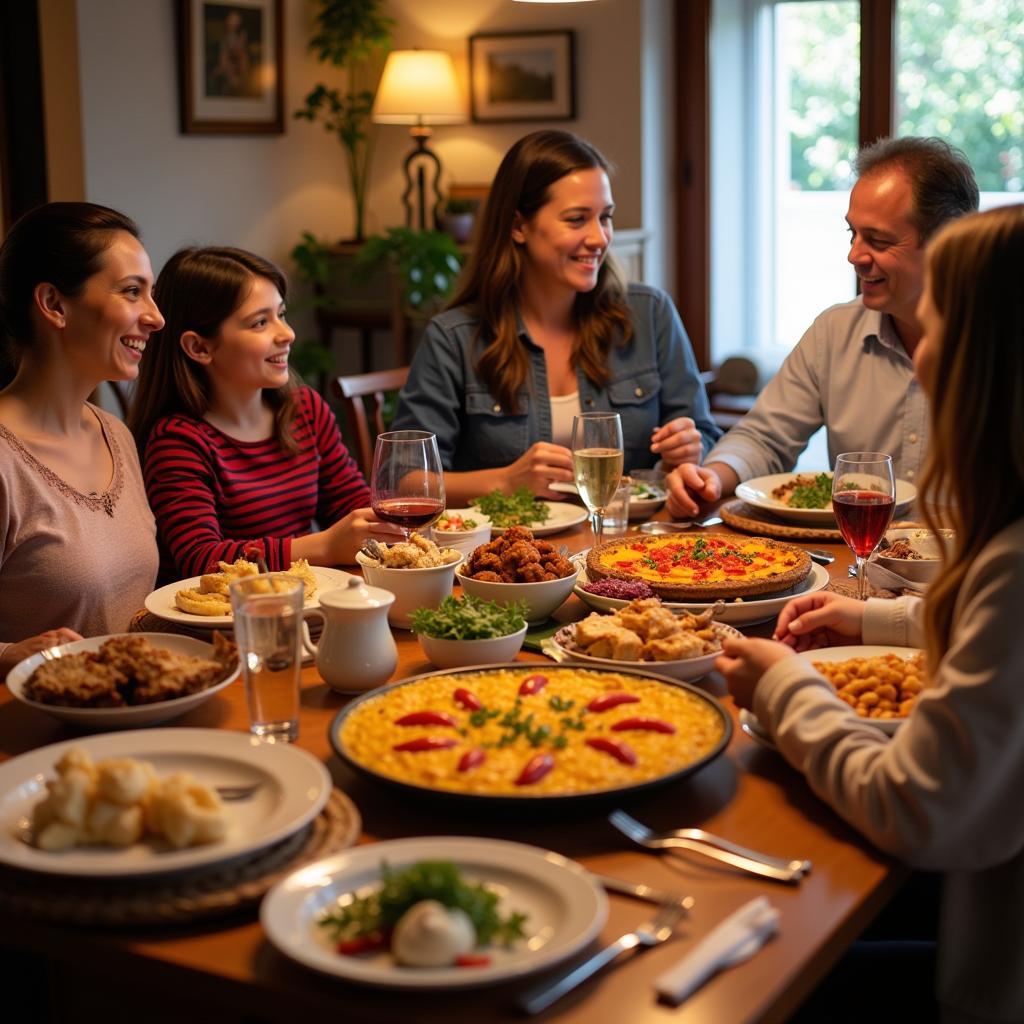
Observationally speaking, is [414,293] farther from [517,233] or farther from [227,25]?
Result: [517,233]

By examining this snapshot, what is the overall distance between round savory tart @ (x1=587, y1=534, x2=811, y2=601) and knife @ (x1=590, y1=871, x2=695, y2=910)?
2.49ft

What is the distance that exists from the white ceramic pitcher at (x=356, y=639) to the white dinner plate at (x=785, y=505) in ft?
3.45

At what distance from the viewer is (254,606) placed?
1411 mm

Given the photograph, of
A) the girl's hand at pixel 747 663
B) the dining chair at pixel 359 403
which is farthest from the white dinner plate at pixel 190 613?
the dining chair at pixel 359 403

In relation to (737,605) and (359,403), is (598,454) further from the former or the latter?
(359,403)

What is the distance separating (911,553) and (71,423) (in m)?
1.38

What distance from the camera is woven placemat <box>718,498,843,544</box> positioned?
90.8 inches

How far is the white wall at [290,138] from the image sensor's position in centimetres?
505

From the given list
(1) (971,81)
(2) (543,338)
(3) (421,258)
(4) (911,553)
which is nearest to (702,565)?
(4) (911,553)

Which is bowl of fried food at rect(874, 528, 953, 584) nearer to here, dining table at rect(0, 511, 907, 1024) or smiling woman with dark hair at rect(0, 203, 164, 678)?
dining table at rect(0, 511, 907, 1024)

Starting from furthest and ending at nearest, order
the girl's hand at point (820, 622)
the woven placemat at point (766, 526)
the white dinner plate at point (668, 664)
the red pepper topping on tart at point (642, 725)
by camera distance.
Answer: the woven placemat at point (766, 526) → the girl's hand at point (820, 622) → the white dinner plate at point (668, 664) → the red pepper topping on tart at point (642, 725)

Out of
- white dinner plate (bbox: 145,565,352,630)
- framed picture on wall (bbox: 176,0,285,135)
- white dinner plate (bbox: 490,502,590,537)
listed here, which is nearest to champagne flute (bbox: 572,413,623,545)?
white dinner plate (bbox: 490,502,590,537)

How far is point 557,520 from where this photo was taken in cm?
244

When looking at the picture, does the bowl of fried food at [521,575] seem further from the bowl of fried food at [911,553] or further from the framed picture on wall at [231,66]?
the framed picture on wall at [231,66]
